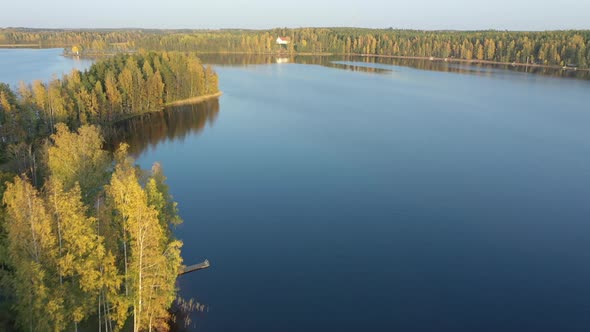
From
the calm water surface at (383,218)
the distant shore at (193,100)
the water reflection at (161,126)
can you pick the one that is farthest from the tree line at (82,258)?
the distant shore at (193,100)

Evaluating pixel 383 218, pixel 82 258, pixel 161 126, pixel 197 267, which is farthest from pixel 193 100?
pixel 82 258

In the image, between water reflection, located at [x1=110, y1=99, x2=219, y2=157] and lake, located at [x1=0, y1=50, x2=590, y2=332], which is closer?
lake, located at [x1=0, y1=50, x2=590, y2=332]

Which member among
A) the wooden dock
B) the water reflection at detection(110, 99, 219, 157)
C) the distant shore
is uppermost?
the distant shore

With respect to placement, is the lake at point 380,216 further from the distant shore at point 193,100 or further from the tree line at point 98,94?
the distant shore at point 193,100

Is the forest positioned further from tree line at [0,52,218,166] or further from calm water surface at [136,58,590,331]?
tree line at [0,52,218,166]

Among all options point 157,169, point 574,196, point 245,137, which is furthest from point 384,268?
point 245,137

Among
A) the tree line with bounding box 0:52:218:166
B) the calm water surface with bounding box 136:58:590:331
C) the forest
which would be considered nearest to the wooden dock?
the calm water surface with bounding box 136:58:590:331

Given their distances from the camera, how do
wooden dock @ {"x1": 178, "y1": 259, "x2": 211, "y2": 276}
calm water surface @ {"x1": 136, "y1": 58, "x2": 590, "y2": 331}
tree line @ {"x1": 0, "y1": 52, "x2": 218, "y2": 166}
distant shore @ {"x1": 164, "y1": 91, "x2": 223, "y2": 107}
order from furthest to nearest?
distant shore @ {"x1": 164, "y1": 91, "x2": 223, "y2": 107} → tree line @ {"x1": 0, "y1": 52, "x2": 218, "y2": 166} → wooden dock @ {"x1": 178, "y1": 259, "x2": 211, "y2": 276} → calm water surface @ {"x1": 136, "y1": 58, "x2": 590, "y2": 331}

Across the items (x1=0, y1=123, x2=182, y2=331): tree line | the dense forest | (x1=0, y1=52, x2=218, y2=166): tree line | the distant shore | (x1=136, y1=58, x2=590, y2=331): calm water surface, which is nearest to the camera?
(x1=0, y1=123, x2=182, y2=331): tree line
